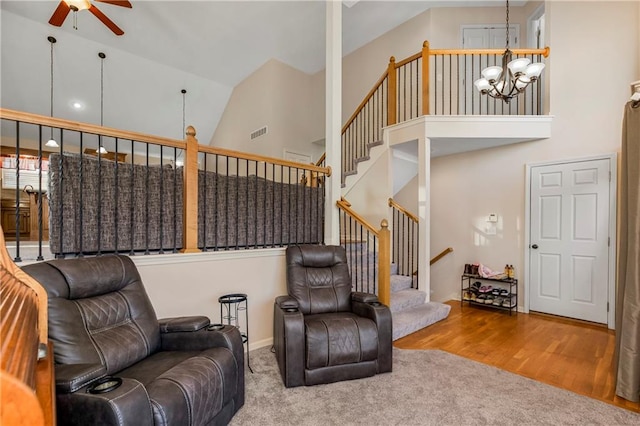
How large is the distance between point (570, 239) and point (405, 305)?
7.88ft

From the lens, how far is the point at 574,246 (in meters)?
4.02

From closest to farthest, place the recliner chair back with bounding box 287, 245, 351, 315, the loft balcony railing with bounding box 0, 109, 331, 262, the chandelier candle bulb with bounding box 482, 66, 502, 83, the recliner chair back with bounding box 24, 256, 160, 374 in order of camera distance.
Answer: the recliner chair back with bounding box 24, 256, 160, 374 → the loft balcony railing with bounding box 0, 109, 331, 262 → the recliner chair back with bounding box 287, 245, 351, 315 → the chandelier candle bulb with bounding box 482, 66, 502, 83

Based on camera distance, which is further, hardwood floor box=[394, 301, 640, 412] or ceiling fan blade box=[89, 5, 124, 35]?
ceiling fan blade box=[89, 5, 124, 35]

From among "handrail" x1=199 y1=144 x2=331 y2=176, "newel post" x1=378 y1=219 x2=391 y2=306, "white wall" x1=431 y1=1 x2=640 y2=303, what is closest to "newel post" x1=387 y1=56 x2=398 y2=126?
"white wall" x1=431 y1=1 x2=640 y2=303

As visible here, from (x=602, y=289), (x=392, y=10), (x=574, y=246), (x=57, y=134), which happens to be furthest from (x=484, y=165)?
(x=57, y=134)

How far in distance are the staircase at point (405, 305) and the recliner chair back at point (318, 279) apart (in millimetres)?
435

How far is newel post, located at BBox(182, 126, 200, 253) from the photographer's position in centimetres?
260

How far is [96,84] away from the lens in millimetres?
6016

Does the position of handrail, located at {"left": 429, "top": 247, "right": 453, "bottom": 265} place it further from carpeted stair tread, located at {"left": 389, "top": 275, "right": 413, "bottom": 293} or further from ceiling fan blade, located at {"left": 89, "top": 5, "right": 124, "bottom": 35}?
ceiling fan blade, located at {"left": 89, "top": 5, "right": 124, "bottom": 35}

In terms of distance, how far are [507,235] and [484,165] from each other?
1.16m

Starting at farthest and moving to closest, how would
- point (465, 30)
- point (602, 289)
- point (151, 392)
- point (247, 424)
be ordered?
point (465, 30) → point (602, 289) → point (247, 424) → point (151, 392)

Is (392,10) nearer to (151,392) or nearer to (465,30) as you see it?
(465,30)

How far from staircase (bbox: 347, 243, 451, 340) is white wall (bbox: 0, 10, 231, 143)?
5.60 m

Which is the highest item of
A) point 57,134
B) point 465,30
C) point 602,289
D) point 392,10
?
point 392,10
